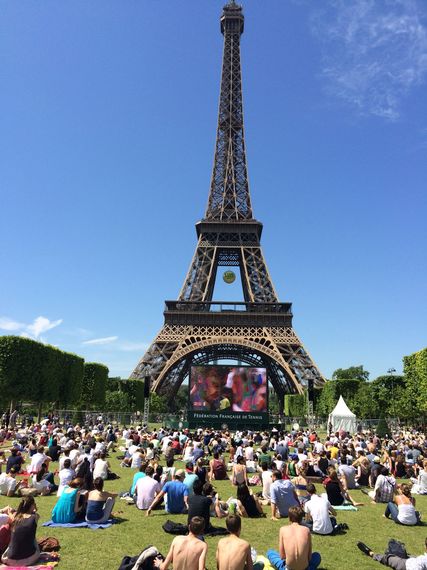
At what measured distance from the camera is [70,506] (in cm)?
895

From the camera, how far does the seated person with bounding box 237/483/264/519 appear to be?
33.1ft

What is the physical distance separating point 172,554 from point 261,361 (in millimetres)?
59097

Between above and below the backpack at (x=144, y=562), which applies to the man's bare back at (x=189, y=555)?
above

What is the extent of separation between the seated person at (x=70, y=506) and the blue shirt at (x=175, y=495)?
2067 millimetres

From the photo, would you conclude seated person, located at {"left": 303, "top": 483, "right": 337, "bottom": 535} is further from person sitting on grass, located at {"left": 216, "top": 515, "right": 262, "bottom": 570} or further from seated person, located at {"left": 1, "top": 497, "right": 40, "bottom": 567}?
seated person, located at {"left": 1, "top": 497, "right": 40, "bottom": 567}

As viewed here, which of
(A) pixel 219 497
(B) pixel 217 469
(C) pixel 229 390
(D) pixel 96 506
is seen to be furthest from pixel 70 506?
(C) pixel 229 390

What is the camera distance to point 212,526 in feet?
29.4

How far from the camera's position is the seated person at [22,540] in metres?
6.39

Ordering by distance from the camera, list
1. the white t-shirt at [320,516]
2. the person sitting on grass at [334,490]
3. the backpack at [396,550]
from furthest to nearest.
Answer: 1. the person sitting on grass at [334,490]
2. the white t-shirt at [320,516]
3. the backpack at [396,550]

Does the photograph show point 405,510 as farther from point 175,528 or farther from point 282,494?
point 175,528

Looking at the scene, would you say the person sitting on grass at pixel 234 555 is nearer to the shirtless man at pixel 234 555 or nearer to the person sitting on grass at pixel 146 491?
the shirtless man at pixel 234 555

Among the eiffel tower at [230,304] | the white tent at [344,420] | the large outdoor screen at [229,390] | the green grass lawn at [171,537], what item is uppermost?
the eiffel tower at [230,304]

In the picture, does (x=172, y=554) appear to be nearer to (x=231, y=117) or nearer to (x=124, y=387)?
(x=124, y=387)

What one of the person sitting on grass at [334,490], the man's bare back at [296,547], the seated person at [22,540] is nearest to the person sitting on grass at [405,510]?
the person sitting on grass at [334,490]
